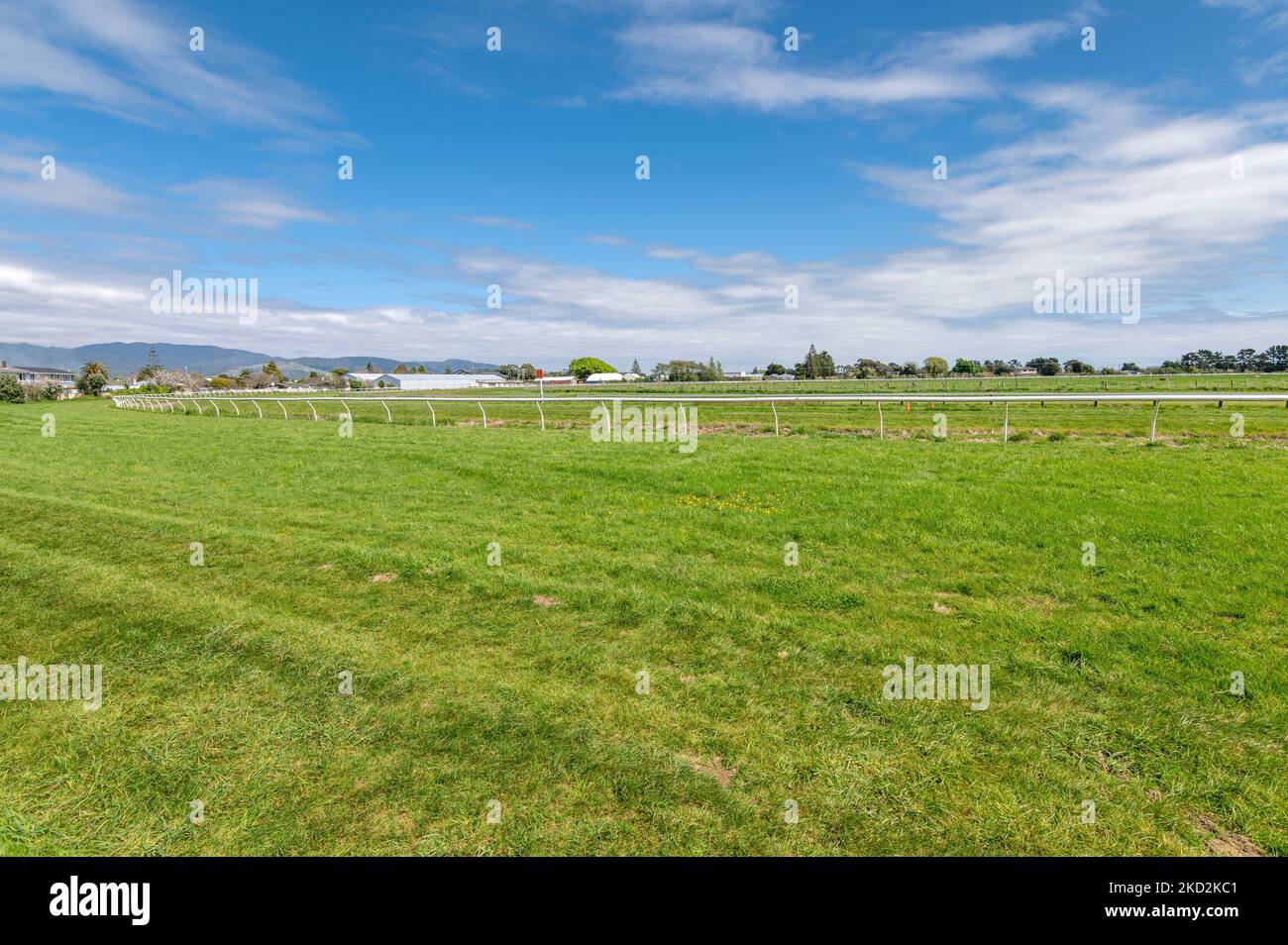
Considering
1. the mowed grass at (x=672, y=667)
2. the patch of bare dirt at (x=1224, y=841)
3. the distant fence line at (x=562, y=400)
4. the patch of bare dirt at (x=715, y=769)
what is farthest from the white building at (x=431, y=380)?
the patch of bare dirt at (x=1224, y=841)

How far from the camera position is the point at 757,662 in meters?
5.18

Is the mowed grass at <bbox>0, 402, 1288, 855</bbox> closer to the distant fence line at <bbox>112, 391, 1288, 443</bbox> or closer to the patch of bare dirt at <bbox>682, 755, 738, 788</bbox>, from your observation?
the patch of bare dirt at <bbox>682, 755, 738, 788</bbox>

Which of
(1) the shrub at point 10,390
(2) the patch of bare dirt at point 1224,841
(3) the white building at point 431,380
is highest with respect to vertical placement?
(3) the white building at point 431,380

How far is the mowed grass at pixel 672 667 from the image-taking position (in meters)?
3.39

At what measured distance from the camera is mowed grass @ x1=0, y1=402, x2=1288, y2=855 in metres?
3.39

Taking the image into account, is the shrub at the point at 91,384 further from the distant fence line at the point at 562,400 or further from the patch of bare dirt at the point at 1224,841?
the patch of bare dirt at the point at 1224,841

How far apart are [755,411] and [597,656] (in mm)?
34973

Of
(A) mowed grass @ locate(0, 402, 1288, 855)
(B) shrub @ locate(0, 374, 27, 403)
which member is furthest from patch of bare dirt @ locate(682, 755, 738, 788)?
(B) shrub @ locate(0, 374, 27, 403)

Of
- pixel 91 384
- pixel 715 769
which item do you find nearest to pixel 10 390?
pixel 91 384

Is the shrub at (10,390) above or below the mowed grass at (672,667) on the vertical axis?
above

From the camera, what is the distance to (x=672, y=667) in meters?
5.16

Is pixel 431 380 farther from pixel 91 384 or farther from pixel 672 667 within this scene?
pixel 672 667

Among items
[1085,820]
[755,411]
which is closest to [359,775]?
[1085,820]

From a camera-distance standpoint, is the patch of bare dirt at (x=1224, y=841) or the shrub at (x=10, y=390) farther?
the shrub at (x=10, y=390)
